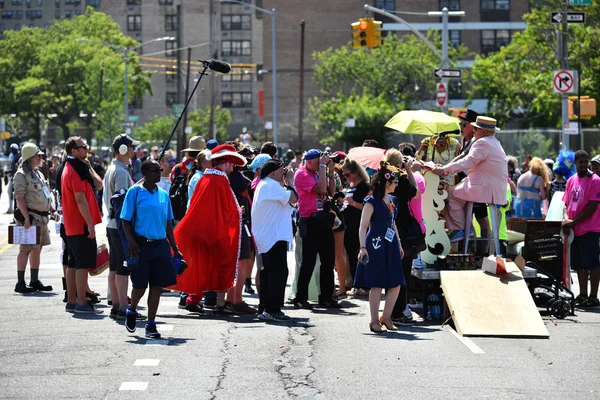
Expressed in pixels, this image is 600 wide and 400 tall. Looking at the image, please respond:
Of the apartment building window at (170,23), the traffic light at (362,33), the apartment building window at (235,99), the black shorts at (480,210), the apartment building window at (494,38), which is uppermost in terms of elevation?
the apartment building window at (170,23)

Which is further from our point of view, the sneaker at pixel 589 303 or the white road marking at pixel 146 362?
the sneaker at pixel 589 303

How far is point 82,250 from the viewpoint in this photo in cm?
1322

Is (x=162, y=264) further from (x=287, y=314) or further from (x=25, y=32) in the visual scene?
(x=25, y=32)

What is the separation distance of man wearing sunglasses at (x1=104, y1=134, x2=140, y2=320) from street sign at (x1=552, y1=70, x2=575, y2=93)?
1420cm

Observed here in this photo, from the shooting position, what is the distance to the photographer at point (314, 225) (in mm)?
14023

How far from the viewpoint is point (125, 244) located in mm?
11531

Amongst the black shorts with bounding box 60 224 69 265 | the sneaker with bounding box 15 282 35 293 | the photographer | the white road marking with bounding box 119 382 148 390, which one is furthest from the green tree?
the white road marking with bounding box 119 382 148 390

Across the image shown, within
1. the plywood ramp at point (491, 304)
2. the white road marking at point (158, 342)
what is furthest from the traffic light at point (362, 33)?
the white road marking at point (158, 342)

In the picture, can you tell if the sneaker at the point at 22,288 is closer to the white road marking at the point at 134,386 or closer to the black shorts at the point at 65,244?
the black shorts at the point at 65,244

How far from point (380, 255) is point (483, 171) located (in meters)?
2.13

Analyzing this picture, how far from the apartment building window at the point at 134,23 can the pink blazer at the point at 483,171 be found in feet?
334

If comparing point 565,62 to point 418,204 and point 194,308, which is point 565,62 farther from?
point 194,308

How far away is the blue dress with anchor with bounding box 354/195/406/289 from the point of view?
1209 centimetres

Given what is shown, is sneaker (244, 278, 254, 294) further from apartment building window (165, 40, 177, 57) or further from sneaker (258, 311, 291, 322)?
apartment building window (165, 40, 177, 57)
